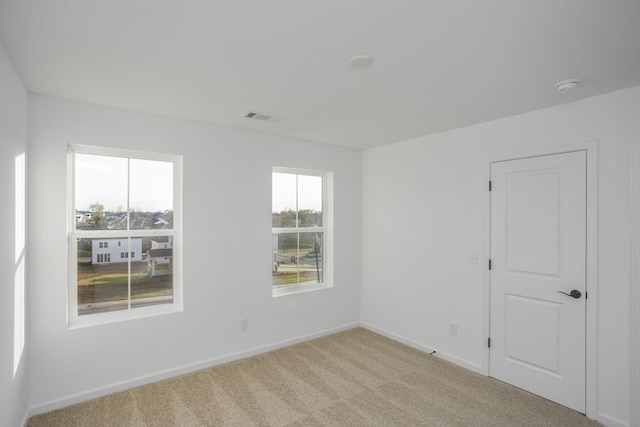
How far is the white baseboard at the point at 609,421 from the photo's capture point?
7.72 feet

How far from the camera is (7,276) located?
6.42 ft

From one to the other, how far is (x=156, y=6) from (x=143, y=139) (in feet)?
5.89

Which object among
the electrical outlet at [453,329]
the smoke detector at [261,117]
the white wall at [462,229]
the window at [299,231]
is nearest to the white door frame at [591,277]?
the white wall at [462,229]

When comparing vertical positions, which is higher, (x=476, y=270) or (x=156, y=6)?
(x=156, y=6)

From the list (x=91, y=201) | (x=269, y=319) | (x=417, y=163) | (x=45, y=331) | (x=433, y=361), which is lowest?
(x=433, y=361)

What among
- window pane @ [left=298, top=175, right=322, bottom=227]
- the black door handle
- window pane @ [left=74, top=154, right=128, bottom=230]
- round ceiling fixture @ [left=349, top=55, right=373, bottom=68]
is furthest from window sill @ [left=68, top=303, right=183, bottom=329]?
the black door handle

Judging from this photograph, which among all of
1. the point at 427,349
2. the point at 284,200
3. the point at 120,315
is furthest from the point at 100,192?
the point at 427,349

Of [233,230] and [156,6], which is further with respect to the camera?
[233,230]

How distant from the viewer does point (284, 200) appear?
13.4ft

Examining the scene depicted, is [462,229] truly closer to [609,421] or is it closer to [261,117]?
A: [609,421]

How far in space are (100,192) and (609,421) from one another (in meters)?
4.48

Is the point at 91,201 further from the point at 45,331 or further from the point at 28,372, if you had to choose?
the point at 28,372

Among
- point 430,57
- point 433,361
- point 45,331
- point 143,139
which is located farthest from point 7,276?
point 433,361

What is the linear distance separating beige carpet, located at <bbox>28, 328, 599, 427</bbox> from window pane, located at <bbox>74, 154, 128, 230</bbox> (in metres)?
1.50
